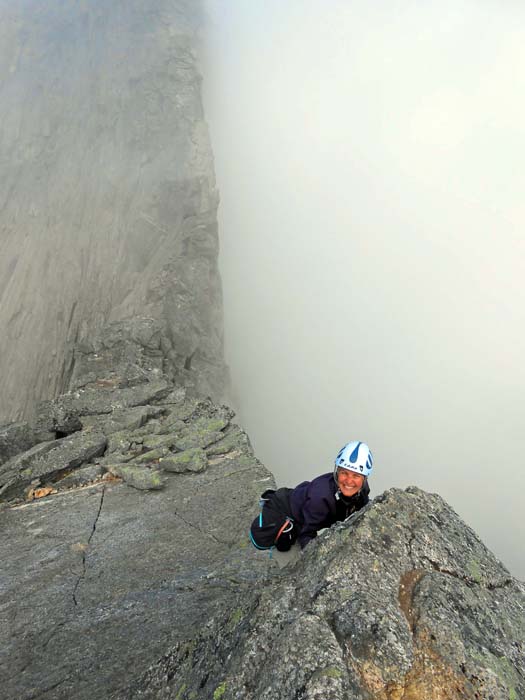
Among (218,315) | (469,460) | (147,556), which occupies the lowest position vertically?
(469,460)

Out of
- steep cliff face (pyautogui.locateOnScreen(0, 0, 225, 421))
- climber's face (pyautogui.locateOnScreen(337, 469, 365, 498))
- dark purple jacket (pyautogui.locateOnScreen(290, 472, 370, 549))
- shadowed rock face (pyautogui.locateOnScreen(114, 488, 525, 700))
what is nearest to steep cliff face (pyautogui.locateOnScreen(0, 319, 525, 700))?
shadowed rock face (pyautogui.locateOnScreen(114, 488, 525, 700))

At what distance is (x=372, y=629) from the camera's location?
16.8ft

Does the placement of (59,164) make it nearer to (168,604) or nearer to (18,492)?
(18,492)

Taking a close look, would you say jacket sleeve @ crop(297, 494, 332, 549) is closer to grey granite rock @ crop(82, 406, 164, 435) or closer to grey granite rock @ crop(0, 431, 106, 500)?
grey granite rock @ crop(0, 431, 106, 500)

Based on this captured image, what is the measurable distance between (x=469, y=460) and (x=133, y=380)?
14441 cm

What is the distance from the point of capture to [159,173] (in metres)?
52.7

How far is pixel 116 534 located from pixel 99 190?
44.9 metres

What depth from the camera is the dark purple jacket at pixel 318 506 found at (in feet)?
24.3

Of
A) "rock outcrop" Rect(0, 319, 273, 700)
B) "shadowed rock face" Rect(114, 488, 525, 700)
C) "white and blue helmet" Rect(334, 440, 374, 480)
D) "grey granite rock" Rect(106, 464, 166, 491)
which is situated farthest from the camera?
"grey granite rock" Rect(106, 464, 166, 491)

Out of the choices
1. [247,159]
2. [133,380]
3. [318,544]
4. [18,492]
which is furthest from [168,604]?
[247,159]

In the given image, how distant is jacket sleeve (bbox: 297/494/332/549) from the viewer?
740 cm

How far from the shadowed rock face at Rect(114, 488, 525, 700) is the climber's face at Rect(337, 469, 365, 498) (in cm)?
51

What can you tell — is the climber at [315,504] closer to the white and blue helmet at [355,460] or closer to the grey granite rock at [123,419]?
the white and blue helmet at [355,460]

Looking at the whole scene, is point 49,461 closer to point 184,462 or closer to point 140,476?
point 140,476
